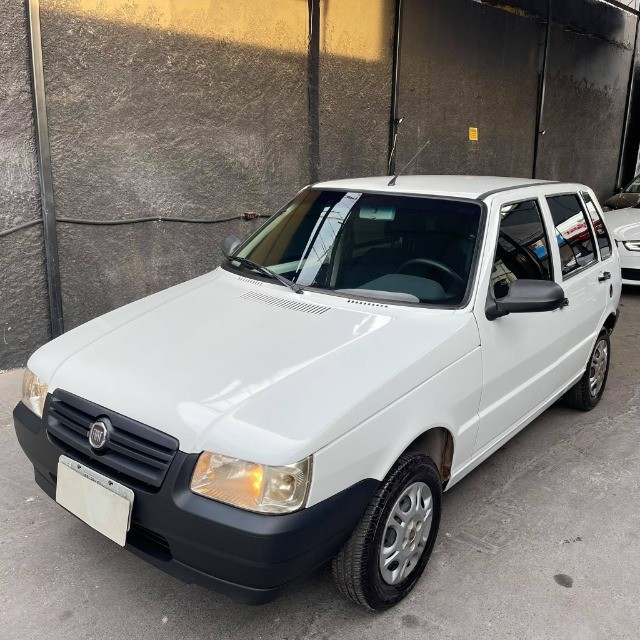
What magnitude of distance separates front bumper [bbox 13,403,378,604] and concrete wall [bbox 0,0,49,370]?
11.3ft

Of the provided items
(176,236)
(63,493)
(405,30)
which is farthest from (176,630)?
(405,30)

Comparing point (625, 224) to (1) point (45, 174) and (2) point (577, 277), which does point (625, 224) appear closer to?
(2) point (577, 277)

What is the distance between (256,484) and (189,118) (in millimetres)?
4749

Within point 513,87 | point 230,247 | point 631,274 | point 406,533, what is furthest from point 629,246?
point 406,533

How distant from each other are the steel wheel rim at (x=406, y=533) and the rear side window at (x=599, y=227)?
2614 mm

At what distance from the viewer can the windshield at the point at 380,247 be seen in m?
3.20

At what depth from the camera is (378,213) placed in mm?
3576

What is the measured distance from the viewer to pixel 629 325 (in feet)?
23.3

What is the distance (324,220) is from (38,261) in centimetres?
283

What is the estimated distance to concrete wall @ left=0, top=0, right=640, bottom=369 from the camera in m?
5.21

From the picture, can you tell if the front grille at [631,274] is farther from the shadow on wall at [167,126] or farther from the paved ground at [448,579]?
the paved ground at [448,579]

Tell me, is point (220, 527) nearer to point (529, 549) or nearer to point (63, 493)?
point (63, 493)

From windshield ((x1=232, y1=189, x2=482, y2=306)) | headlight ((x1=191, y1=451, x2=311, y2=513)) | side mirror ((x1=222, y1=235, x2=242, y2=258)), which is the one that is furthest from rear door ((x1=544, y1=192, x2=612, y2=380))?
headlight ((x1=191, y1=451, x2=311, y2=513))

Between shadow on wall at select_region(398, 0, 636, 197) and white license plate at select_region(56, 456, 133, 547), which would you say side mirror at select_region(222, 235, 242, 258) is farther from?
shadow on wall at select_region(398, 0, 636, 197)
